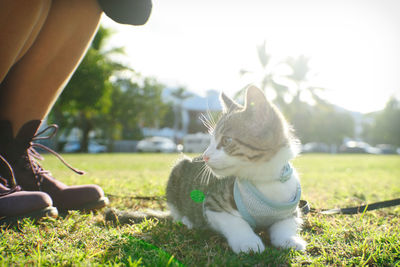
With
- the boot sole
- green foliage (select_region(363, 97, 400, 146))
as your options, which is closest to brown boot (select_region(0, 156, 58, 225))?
the boot sole

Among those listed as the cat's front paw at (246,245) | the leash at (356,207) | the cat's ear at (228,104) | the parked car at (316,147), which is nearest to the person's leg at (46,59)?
the cat's ear at (228,104)

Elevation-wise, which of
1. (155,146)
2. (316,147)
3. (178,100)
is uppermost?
(178,100)

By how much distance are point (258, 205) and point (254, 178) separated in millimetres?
153

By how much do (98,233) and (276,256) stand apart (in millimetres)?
1041

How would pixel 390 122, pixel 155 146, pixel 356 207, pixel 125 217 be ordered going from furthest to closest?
pixel 390 122 → pixel 155 146 → pixel 356 207 → pixel 125 217

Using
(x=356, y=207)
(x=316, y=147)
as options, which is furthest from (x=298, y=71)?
(x=356, y=207)

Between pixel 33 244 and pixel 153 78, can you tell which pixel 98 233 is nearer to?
pixel 33 244

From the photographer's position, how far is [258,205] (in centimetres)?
164

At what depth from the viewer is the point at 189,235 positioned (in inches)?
72.7

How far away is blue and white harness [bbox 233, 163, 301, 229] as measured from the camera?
1641 mm

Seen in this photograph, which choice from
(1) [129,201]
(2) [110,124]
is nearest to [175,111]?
(2) [110,124]

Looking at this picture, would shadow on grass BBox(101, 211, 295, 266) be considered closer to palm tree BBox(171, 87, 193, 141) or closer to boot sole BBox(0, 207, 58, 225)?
boot sole BBox(0, 207, 58, 225)

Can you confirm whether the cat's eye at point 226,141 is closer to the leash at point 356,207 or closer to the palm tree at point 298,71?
the leash at point 356,207

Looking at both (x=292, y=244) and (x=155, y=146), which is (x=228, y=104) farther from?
(x=155, y=146)
